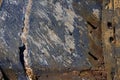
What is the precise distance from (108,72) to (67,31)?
1.35 feet

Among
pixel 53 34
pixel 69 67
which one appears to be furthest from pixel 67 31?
pixel 69 67

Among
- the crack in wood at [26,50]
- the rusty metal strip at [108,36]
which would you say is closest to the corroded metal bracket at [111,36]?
the rusty metal strip at [108,36]

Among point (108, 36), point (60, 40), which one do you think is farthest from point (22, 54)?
point (108, 36)

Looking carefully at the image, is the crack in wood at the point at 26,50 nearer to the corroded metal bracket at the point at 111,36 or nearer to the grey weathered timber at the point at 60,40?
the grey weathered timber at the point at 60,40

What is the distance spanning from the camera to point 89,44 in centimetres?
181

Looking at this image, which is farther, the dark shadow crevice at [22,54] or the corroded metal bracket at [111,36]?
the dark shadow crevice at [22,54]

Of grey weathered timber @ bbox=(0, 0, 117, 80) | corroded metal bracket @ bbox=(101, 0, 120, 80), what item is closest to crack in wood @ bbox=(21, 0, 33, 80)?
grey weathered timber @ bbox=(0, 0, 117, 80)

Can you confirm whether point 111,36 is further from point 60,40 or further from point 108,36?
point 60,40

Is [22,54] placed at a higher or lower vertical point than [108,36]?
lower

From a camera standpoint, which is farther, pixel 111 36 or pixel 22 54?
pixel 22 54

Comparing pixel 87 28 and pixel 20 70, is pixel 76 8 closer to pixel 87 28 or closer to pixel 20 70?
pixel 87 28

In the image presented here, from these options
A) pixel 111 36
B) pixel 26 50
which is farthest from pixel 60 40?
pixel 111 36

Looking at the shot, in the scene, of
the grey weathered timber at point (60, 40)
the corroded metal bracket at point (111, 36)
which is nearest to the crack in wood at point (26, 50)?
the grey weathered timber at point (60, 40)

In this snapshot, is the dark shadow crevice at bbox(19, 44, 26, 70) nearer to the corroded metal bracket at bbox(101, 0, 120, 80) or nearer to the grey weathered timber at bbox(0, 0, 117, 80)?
the grey weathered timber at bbox(0, 0, 117, 80)
